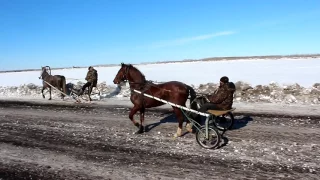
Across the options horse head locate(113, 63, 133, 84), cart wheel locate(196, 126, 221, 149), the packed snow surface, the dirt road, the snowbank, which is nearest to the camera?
the dirt road

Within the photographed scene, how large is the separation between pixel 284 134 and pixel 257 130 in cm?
89

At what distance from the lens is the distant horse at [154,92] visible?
9281mm

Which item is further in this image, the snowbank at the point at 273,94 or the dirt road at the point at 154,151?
the snowbank at the point at 273,94

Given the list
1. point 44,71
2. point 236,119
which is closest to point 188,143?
point 236,119

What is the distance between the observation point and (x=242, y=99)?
1647cm

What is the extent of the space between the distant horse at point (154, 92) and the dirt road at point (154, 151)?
833 millimetres

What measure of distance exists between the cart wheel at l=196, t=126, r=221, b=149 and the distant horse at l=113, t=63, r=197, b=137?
1175 millimetres

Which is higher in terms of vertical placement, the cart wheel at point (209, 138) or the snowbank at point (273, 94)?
the snowbank at point (273, 94)

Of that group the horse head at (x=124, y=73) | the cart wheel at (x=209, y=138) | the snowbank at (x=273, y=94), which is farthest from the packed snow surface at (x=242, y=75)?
the cart wheel at (x=209, y=138)

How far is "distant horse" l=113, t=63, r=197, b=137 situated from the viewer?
928cm

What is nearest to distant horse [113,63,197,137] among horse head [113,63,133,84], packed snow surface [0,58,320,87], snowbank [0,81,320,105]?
horse head [113,63,133,84]

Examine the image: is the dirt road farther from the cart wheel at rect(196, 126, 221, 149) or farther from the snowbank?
the snowbank

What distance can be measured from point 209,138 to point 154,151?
153 cm

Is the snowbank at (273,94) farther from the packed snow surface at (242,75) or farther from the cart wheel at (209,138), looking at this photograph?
the cart wheel at (209,138)
